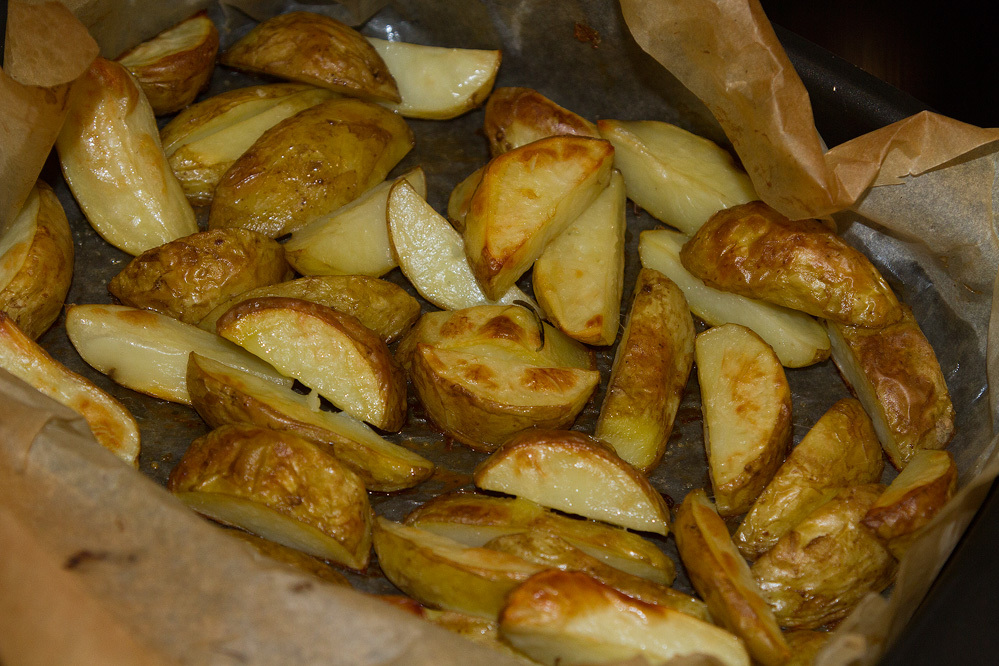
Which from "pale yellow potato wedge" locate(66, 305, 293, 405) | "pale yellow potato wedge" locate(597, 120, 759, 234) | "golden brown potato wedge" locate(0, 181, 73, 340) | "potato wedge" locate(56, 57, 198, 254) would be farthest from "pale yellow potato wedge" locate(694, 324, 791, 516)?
"golden brown potato wedge" locate(0, 181, 73, 340)

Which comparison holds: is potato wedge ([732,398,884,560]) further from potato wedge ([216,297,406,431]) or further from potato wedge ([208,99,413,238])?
potato wedge ([208,99,413,238])

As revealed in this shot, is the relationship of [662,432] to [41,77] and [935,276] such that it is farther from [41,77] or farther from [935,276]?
[41,77]

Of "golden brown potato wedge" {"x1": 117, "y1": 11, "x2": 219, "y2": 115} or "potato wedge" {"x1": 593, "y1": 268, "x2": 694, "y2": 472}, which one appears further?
"golden brown potato wedge" {"x1": 117, "y1": 11, "x2": 219, "y2": 115}

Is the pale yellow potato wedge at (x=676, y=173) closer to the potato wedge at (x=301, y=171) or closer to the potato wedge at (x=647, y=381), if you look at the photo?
the potato wedge at (x=647, y=381)

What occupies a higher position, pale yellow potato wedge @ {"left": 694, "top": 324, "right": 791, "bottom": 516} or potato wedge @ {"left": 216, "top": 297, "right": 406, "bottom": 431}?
potato wedge @ {"left": 216, "top": 297, "right": 406, "bottom": 431}

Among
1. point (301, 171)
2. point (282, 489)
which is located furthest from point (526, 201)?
point (282, 489)

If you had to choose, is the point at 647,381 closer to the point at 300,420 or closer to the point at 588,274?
the point at 588,274
